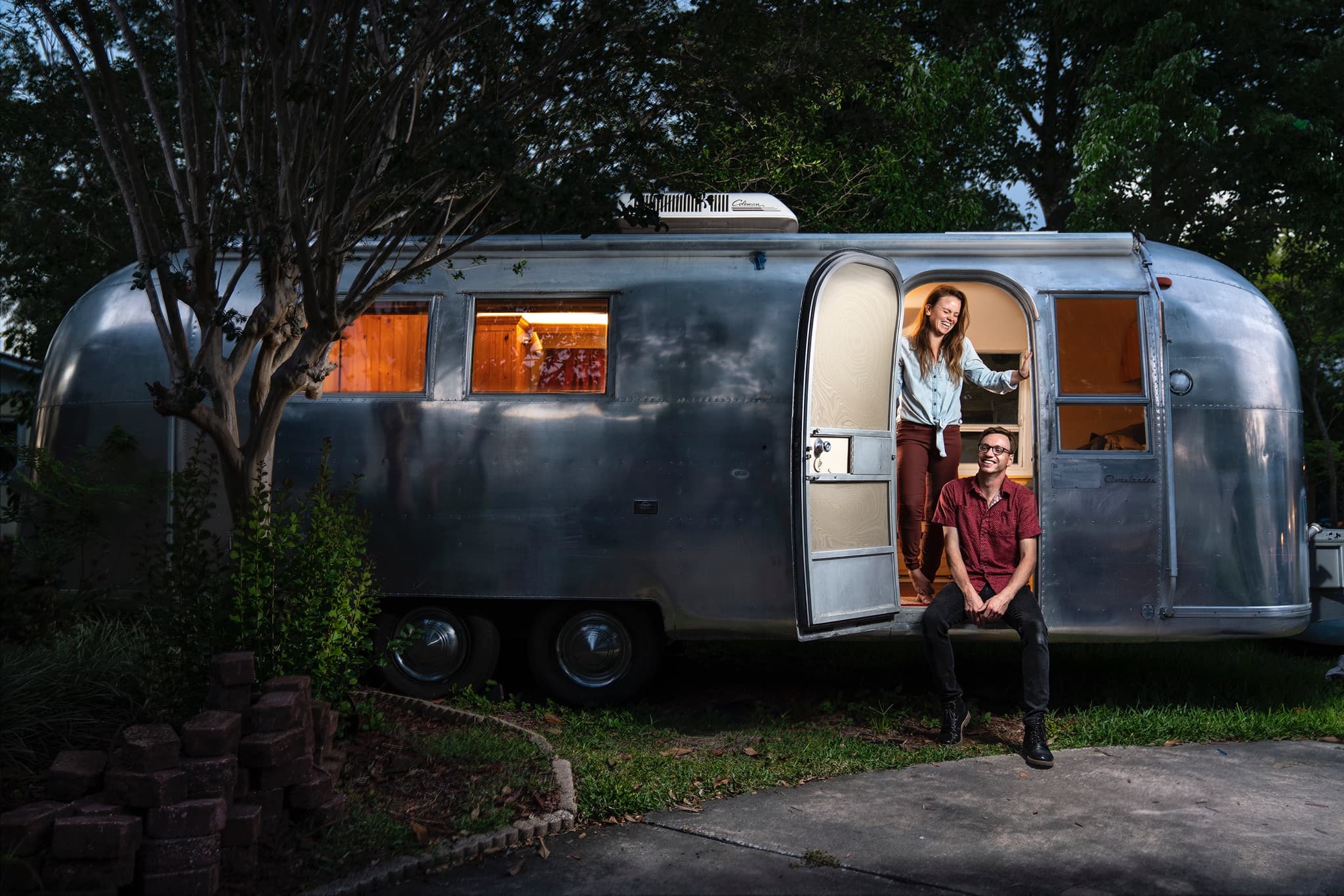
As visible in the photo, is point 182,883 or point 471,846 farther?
point 471,846

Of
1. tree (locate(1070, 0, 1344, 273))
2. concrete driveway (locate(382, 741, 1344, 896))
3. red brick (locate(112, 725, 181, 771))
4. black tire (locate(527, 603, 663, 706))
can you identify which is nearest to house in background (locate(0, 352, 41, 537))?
black tire (locate(527, 603, 663, 706))

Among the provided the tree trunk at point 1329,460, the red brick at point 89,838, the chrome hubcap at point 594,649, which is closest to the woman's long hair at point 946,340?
the chrome hubcap at point 594,649

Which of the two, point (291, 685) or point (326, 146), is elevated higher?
point (326, 146)

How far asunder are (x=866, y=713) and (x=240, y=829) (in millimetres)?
4052

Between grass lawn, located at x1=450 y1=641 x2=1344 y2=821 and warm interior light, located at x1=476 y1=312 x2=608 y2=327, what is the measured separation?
2409mm

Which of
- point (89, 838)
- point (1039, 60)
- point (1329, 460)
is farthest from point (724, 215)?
point (1329, 460)

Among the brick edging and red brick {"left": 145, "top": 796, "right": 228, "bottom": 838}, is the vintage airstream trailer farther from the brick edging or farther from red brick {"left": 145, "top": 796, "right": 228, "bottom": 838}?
red brick {"left": 145, "top": 796, "right": 228, "bottom": 838}

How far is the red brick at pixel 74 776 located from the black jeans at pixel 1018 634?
413 centimetres

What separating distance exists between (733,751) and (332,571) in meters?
2.37

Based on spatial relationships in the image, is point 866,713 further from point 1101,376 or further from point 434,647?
point 434,647

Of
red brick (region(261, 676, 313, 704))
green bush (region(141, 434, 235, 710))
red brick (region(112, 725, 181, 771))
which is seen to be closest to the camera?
red brick (region(112, 725, 181, 771))

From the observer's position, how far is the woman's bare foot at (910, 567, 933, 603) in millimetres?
7195

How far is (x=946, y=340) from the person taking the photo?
7414mm

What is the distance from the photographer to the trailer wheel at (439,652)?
7.23 m
